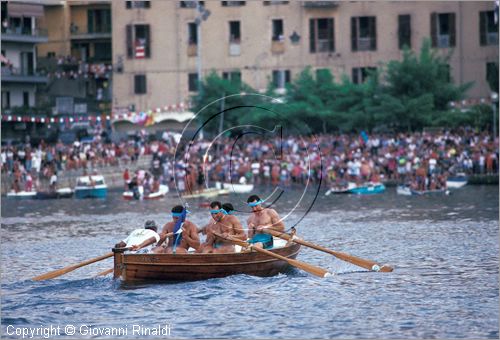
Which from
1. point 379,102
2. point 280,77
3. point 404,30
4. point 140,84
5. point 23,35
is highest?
point 23,35

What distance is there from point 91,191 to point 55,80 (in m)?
25.6

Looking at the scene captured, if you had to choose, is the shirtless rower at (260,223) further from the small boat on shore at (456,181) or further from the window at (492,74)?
the window at (492,74)

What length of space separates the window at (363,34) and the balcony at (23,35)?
21.4 metres

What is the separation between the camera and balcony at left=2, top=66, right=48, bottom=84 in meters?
85.4

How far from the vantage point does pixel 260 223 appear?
34.0 m

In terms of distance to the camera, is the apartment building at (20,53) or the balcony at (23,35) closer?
the apartment building at (20,53)

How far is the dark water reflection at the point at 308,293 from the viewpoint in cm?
2669

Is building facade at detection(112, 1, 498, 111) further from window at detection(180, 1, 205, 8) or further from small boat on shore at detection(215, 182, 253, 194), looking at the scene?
small boat on shore at detection(215, 182, 253, 194)

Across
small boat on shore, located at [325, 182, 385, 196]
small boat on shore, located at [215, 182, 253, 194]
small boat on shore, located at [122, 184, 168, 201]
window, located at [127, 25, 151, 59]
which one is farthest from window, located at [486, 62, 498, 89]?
window, located at [127, 25, 151, 59]

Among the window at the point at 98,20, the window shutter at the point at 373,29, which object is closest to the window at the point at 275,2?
the window shutter at the point at 373,29

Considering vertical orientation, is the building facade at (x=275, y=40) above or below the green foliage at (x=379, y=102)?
above

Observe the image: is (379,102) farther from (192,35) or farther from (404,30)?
(192,35)

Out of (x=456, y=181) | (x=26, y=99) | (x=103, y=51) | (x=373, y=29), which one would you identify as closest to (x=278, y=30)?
(x=373, y=29)

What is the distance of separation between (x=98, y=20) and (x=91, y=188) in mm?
27408
